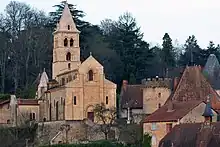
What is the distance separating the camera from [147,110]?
74375 mm

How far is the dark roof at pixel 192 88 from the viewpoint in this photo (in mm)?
69688

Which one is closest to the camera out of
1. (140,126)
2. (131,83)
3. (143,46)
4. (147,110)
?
(140,126)

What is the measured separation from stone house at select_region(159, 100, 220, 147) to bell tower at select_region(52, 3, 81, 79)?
18966mm

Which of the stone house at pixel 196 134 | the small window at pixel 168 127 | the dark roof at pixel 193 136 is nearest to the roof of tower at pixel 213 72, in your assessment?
the small window at pixel 168 127

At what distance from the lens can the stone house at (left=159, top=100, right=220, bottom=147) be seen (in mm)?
57250

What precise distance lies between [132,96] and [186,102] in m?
12.8

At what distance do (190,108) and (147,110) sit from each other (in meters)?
10.6

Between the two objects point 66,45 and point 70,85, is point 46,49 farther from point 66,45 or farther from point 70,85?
point 70,85

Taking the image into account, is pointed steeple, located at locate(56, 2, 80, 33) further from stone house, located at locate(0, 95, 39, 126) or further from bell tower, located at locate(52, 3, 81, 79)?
stone house, located at locate(0, 95, 39, 126)

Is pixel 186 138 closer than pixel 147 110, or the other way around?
pixel 186 138

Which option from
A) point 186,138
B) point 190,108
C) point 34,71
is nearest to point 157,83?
point 190,108

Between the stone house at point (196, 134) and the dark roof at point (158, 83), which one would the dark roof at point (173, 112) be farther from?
the dark roof at point (158, 83)

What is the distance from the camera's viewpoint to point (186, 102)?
66812mm

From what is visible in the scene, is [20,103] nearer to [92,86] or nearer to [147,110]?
[92,86]
